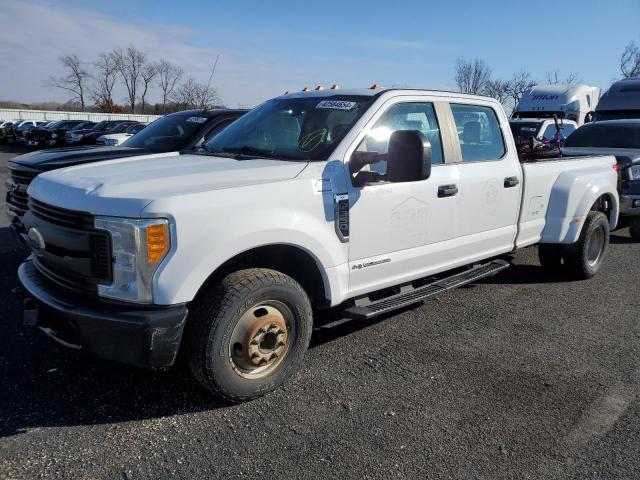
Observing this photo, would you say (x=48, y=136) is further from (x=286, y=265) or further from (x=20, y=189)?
(x=286, y=265)

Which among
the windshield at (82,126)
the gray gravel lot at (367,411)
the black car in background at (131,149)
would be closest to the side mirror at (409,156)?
the gray gravel lot at (367,411)

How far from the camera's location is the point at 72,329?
2945 millimetres

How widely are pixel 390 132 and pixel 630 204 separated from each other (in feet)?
17.2

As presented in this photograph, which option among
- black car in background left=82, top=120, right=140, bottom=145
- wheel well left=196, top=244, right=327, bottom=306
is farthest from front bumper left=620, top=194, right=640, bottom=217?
black car in background left=82, top=120, right=140, bottom=145

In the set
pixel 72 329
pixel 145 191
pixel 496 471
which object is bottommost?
pixel 496 471

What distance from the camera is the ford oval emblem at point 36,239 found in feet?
10.7

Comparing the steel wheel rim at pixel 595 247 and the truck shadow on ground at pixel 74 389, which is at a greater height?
the steel wheel rim at pixel 595 247

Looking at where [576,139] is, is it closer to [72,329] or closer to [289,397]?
[289,397]

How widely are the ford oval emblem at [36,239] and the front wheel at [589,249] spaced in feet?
16.5

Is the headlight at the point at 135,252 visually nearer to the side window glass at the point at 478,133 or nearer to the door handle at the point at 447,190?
the door handle at the point at 447,190

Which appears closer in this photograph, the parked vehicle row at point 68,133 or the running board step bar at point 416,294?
the running board step bar at point 416,294

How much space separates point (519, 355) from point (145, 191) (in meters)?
2.91

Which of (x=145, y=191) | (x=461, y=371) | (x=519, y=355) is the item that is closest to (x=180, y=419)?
(x=145, y=191)

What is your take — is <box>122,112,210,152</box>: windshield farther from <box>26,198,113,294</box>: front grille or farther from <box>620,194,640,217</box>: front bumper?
<box>620,194,640,217</box>: front bumper
